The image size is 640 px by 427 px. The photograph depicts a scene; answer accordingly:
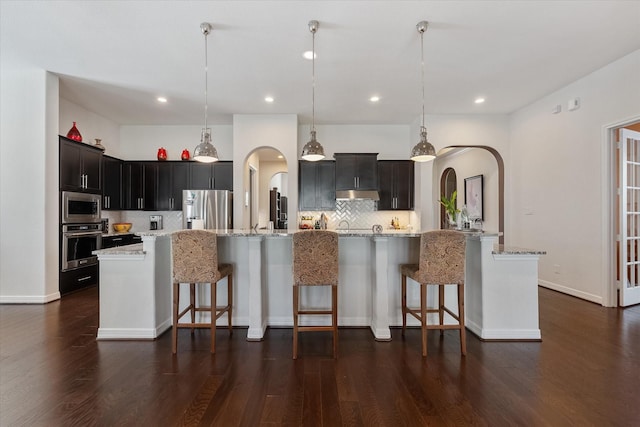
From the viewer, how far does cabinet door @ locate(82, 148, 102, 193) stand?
4.96m

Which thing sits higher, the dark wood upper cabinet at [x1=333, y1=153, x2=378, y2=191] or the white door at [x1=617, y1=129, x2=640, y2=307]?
the dark wood upper cabinet at [x1=333, y1=153, x2=378, y2=191]

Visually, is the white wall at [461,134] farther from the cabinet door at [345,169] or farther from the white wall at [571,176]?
the cabinet door at [345,169]

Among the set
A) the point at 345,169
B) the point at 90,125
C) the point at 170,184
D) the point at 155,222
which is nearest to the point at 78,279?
the point at 155,222

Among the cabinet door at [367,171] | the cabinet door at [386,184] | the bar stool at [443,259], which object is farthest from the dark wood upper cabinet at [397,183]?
the bar stool at [443,259]

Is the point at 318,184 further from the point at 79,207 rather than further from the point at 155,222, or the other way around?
the point at 79,207

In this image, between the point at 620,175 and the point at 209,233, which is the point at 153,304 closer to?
the point at 209,233

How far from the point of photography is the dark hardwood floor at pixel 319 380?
6.00 feet

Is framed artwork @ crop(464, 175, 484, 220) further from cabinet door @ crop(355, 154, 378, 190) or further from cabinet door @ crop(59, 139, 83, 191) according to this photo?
cabinet door @ crop(59, 139, 83, 191)

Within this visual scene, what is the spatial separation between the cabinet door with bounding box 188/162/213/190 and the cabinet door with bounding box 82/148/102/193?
152cm

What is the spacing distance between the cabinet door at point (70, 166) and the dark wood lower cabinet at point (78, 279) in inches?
50.5

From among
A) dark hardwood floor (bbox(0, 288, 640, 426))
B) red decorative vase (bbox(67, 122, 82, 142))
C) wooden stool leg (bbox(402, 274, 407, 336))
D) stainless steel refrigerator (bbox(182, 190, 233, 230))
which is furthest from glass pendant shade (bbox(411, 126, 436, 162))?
red decorative vase (bbox(67, 122, 82, 142))

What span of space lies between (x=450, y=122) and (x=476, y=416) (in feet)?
16.9

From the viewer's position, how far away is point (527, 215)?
5.29m

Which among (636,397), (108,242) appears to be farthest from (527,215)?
(108,242)
